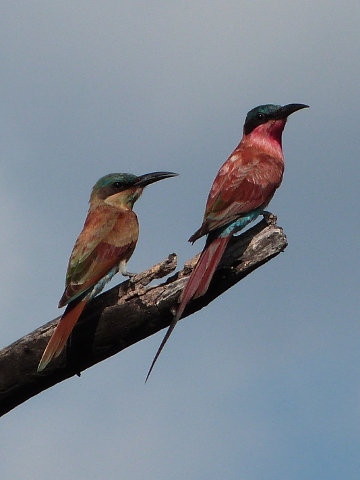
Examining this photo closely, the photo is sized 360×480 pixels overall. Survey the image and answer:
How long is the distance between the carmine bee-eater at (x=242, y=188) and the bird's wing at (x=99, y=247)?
0.56 m

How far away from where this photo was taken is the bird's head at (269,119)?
449cm

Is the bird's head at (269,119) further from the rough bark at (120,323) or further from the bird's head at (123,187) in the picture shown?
the rough bark at (120,323)

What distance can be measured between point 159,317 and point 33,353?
0.52 m

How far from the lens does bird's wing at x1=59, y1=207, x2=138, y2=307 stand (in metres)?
3.75

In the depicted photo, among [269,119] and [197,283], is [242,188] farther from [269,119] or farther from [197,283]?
[197,283]

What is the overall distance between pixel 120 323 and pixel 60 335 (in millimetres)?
263

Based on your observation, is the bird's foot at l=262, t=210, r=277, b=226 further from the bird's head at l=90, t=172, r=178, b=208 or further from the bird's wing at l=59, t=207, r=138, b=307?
the bird's head at l=90, t=172, r=178, b=208

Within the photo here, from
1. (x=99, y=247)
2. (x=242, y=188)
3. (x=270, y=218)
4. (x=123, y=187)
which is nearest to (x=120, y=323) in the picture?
(x=270, y=218)

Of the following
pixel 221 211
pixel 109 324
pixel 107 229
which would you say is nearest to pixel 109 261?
pixel 107 229

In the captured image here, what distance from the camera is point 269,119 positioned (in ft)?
14.9

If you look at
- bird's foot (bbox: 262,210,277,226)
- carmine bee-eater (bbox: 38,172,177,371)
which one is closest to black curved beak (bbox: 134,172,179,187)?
carmine bee-eater (bbox: 38,172,177,371)

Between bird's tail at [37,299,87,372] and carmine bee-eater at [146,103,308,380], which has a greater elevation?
carmine bee-eater at [146,103,308,380]

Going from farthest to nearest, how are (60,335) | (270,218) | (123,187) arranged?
(123,187) → (270,218) → (60,335)

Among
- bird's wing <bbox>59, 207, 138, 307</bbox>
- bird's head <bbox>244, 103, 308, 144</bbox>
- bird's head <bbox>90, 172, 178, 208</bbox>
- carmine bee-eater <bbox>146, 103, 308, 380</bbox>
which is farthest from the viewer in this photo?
bird's head <bbox>90, 172, 178, 208</bbox>
